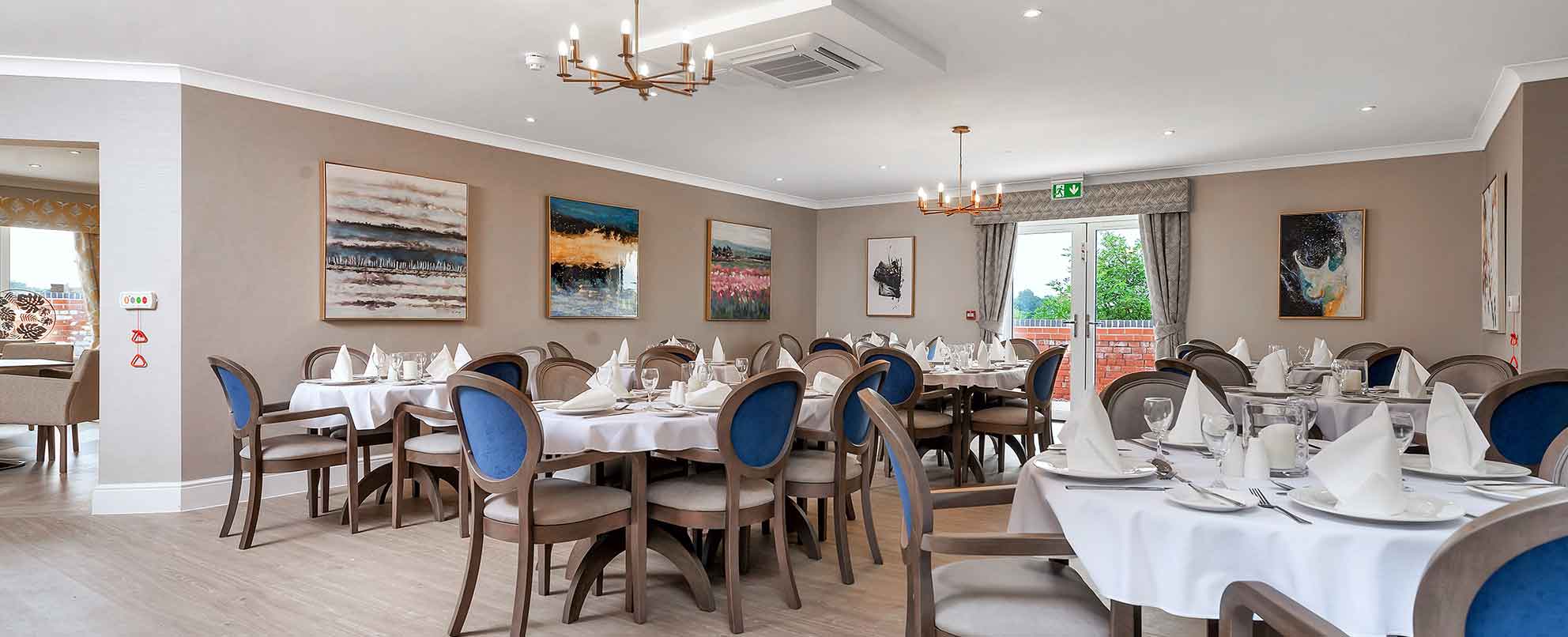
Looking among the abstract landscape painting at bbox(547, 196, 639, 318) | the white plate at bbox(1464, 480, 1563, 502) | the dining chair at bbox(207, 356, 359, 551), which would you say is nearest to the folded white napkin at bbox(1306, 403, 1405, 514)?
the white plate at bbox(1464, 480, 1563, 502)

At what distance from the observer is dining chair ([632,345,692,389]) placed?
5168 mm

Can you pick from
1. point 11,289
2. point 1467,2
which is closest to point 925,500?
point 1467,2

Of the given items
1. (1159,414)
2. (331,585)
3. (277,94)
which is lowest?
(331,585)

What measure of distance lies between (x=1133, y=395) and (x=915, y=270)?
717 centimetres

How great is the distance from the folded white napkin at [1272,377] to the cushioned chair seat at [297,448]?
5.08 meters

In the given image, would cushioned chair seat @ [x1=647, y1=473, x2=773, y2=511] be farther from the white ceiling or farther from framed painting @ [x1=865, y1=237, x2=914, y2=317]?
framed painting @ [x1=865, y1=237, x2=914, y2=317]

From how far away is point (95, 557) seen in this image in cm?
418

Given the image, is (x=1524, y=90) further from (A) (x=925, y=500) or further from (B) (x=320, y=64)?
(B) (x=320, y=64)

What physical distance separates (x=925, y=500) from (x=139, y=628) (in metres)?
3.15

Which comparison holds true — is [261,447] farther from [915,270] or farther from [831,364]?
[915,270]

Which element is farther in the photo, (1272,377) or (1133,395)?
(1272,377)

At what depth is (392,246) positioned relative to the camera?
6.41 metres

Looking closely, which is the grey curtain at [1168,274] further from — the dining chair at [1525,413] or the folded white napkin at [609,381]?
the folded white napkin at [609,381]

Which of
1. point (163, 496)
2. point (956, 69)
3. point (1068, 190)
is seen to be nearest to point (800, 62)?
point (956, 69)
